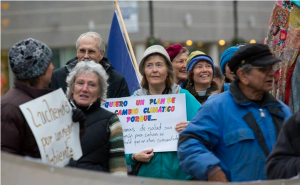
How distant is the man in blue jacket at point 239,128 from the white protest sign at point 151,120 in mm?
1470

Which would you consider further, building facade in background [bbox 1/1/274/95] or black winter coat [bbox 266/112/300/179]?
building facade in background [bbox 1/1/274/95]

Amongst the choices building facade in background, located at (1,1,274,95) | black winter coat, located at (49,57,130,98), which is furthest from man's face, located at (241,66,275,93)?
building facade in background, located at (1,1,274,95)

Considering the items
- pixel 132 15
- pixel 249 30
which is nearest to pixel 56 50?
pixel 132 15

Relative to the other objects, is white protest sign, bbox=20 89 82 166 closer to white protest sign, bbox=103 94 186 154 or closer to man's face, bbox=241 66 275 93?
man's face, bbox=241 66 275 93

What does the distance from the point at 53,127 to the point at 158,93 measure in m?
2.26

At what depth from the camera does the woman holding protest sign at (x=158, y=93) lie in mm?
5922

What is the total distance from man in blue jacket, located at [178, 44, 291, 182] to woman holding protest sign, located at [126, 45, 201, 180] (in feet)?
4.39

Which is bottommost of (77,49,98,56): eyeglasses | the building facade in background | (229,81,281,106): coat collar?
the building facade in background

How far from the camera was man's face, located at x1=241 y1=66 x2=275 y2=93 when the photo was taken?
4609 millimetres

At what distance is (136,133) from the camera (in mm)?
6164

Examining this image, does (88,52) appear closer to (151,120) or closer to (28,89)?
(151,120)

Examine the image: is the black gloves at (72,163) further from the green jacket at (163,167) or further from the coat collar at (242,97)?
the green jacket at (163,167)

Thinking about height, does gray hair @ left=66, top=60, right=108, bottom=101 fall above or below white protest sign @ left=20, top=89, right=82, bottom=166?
above

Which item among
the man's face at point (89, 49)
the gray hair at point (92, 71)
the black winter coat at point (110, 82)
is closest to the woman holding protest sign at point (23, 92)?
the gray hair at point (92, 71)
